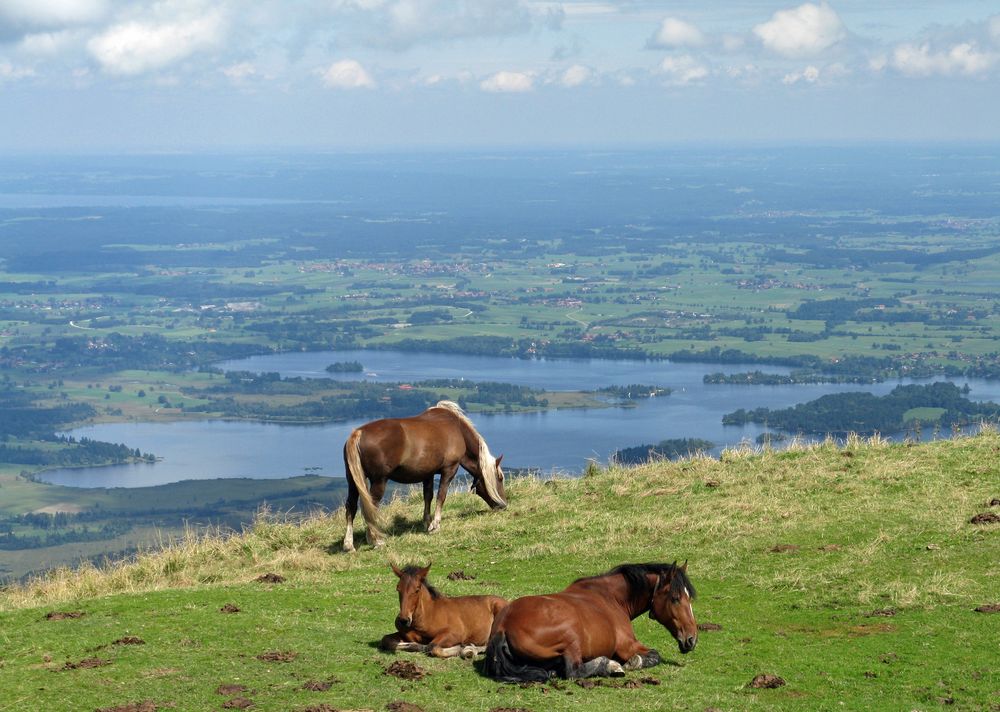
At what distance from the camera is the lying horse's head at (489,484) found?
18.0 meters

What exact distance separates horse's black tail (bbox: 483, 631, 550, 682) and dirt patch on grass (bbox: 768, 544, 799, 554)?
5659 mm

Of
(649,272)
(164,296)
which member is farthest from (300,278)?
(649,272)

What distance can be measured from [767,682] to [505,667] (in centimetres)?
203

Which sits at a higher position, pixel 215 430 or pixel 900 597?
pixel 900 597

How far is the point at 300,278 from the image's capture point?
570ft

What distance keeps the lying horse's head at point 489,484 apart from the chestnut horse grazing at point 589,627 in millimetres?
7700

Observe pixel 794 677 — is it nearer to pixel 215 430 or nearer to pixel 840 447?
pixel 840 447

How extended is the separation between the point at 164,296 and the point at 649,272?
64.2 m

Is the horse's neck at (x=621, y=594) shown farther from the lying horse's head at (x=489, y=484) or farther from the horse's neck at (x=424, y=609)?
the lying horse's head at (x=489, y=484)

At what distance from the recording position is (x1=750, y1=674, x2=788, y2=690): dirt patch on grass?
9469 mm

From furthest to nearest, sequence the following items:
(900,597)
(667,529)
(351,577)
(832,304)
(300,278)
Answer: (300,278), (832,304), (667,529), (351,577), (900,597)

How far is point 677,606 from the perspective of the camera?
10.0 metres

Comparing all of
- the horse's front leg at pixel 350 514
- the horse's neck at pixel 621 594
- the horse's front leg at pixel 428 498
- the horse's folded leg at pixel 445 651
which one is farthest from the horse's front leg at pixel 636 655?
the horse's front leg at pixel 428 498

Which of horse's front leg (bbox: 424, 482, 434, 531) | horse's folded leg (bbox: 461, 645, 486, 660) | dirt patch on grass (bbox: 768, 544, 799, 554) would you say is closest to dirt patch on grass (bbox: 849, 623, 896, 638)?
dirt patch on grass (bbox: 768, 544, 799, 554)
